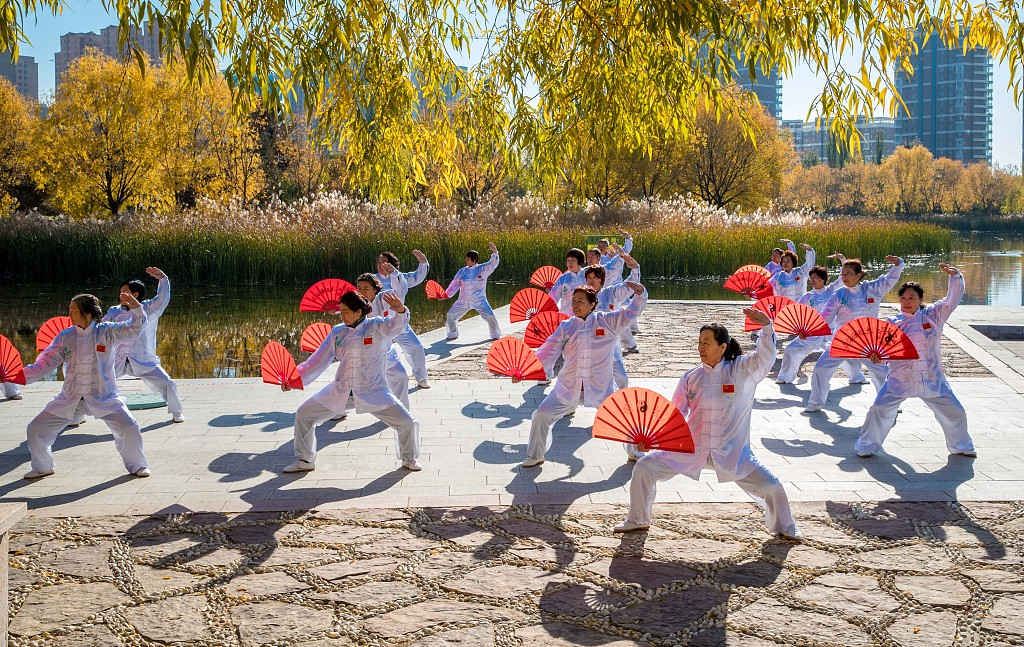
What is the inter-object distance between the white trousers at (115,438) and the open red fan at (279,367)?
999 millimetres

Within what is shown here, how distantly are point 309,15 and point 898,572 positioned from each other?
205 inches

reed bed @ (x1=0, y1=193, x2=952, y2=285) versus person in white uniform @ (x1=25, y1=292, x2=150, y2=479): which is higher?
reed bed @ (x1=0, y1=193, x2=952, y2=285)

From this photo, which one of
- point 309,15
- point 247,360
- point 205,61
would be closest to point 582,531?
point 205,61

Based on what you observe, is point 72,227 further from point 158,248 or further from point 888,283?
point 888,283

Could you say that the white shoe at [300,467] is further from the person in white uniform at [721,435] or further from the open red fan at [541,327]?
the person in white uniform at [721,435]

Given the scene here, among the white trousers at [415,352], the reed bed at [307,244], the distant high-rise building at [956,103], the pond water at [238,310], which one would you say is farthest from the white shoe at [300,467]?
the distant high-rise building at [956,103]

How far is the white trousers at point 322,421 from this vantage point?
22.2 ft

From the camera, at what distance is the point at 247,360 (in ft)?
46.2

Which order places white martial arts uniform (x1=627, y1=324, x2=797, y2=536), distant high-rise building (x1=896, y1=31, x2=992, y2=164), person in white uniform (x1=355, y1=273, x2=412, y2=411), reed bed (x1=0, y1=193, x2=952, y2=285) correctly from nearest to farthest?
white martial arts uniform (x1=627, y1=324, x2=797, y2=536) → person in white uniform (x1=355, y1=273, x2=412, y2=411) → reed bed (x1=0, y1=193, x2=952, y2=285) → distant high-rise building (x1=896, y1=31, x2=992, y2=164)

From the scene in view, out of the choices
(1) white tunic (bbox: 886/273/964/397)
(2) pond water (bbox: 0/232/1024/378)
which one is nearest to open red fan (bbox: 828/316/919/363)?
(1) white tunic (bbox: 886/273/964/397)

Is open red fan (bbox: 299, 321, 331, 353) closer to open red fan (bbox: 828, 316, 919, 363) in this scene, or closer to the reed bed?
open red fan (bbox: 828, 316, 919, 363)

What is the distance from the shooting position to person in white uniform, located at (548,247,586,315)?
1209 centimetres

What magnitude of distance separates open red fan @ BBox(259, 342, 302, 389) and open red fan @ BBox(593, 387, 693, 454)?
8.56 feet

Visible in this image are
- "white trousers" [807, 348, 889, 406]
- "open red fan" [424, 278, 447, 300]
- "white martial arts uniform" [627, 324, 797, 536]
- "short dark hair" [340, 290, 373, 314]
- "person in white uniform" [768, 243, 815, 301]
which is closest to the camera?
"white martial arts uniform" [627, 324, 797, 536]
